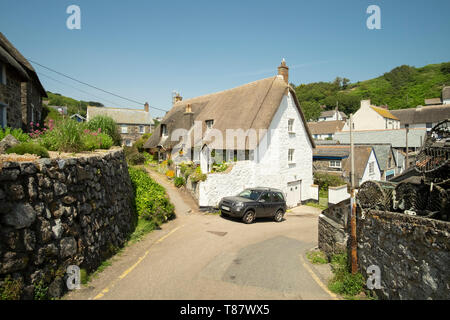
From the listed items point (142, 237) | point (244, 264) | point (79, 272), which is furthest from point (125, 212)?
point (244, 264)

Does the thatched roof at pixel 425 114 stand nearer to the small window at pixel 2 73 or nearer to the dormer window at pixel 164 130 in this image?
the dormer window at pixel 164 130

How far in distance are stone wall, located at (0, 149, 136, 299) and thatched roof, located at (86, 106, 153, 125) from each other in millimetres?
40436

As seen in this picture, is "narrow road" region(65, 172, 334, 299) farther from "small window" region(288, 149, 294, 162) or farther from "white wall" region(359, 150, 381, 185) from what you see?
"white wall" region(359, 150, 381, 185)

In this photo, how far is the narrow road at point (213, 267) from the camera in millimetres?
6039

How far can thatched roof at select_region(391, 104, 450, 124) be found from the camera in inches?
2052

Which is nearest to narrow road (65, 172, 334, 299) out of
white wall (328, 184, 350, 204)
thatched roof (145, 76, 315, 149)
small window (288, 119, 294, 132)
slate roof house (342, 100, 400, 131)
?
thatched roof (145, 76, 315, 149)

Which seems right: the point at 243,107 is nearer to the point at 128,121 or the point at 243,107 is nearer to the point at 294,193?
the point at 294,193

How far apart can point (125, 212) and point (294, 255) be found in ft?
22.3

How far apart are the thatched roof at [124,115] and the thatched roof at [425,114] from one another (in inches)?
2266

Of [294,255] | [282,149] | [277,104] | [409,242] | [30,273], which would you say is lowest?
[294,255]

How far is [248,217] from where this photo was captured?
535 inches

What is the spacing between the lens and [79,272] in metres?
5.93
